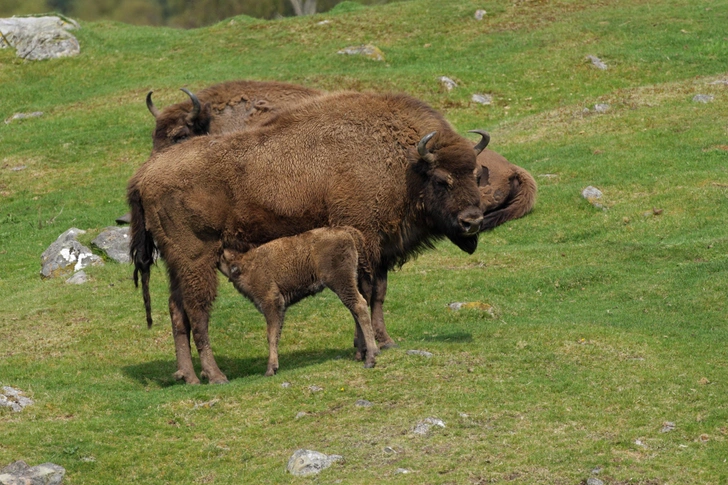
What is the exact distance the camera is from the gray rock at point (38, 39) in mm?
35625

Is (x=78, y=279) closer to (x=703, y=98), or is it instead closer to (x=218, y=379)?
(x=218, y=379)

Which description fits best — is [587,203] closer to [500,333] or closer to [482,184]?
[482,184]

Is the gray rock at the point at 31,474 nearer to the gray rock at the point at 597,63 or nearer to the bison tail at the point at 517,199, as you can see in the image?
the bison tail at the point at 517,199

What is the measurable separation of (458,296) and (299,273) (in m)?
4.74

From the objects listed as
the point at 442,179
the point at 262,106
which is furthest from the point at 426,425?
the point at 262,106

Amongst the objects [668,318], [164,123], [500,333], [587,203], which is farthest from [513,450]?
[587,203]

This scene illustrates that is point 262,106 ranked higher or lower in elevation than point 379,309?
higher

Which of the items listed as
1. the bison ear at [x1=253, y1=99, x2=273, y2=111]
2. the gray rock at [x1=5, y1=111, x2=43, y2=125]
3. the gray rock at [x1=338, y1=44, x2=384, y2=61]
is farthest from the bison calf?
the gray rock at [x1=338, y1=44, x2=384, y2=61]

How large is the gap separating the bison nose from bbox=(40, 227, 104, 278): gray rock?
933 centimetres

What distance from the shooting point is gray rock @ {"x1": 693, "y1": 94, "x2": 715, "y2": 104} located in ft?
88.1

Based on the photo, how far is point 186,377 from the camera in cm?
1330

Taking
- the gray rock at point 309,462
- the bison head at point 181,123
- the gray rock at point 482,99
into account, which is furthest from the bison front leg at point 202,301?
the gray rock at point 482,99

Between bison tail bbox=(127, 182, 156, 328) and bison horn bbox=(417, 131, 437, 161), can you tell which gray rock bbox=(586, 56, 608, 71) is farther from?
bison tail bbox=(127, 182, 156, 328)

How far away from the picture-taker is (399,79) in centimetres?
3094
